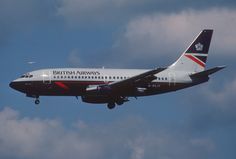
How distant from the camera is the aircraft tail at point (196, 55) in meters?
117

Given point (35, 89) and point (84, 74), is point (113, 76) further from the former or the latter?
point (35, 89)

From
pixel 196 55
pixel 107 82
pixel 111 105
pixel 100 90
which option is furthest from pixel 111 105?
pixel 196 55

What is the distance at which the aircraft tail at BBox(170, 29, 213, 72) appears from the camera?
11681cm

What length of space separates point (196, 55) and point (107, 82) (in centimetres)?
1823

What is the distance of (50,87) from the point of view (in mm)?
→ 105312

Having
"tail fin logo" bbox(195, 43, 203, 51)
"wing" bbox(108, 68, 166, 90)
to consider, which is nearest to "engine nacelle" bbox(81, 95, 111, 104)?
"wing" bbox(108, 68, 166, 90)

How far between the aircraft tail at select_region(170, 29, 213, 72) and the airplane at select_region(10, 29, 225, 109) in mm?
258

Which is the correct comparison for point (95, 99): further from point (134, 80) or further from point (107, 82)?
point (134, 80)

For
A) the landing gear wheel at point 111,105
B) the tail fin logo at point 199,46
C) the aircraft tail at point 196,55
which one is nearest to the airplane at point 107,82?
the landing gear wheel at point 111,105

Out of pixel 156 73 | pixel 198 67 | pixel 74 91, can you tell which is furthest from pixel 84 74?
pixel 198 67

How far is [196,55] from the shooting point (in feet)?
389

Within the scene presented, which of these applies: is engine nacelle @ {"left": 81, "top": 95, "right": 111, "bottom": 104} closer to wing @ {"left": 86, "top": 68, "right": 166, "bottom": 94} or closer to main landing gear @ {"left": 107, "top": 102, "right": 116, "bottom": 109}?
main landing gear @ {"left": 107, "top": 102, "right": 116, "bottom": 109}

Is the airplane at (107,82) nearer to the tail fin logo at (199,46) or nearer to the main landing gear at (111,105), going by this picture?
the main landing gear at (111,105)

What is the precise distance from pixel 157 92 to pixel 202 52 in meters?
12.5
